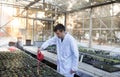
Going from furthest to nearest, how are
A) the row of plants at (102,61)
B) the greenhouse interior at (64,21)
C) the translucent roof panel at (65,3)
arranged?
1. the translucent roof panel at (65,3)
2. the greenhouse interior at (64,21)
3. the row of plants at (102,61)

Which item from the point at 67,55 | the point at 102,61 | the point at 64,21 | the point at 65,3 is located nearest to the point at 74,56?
the point at 67,55

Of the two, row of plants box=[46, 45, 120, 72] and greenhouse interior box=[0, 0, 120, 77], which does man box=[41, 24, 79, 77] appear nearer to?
row of plants box=[46, 45, 120, 72]

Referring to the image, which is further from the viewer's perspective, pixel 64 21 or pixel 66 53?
pixel 64 21

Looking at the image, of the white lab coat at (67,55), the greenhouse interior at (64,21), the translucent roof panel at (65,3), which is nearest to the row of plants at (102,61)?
the white lab coat at (67,55)

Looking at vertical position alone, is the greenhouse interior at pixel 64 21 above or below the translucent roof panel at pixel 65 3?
below

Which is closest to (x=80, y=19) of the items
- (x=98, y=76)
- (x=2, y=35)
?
(x=2, y=35)

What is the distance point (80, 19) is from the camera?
986 cm

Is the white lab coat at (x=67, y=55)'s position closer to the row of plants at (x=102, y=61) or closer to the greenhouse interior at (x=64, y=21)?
the row of plants at (x=102, y=61)

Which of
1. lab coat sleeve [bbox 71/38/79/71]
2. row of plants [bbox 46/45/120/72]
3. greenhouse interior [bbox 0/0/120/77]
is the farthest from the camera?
greenhouse interior [bbox 0/0/120/77]

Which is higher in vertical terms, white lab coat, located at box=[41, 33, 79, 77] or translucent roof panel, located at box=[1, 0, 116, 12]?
translucent roof panel, located at box=[1, 0, 116, 12]

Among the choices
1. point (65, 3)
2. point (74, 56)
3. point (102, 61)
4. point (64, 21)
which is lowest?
point (102, 61)

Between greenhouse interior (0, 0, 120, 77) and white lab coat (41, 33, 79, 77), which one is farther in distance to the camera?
greenhouse interior (0, 0, 120, 77)

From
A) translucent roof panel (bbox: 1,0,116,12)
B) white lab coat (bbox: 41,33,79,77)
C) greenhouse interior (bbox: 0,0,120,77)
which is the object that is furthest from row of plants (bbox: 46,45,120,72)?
translucent roof panel (bbox: 1,0,116,12)

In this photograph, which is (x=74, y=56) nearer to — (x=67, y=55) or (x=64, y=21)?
(x=67, y=55)
